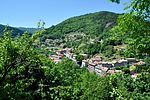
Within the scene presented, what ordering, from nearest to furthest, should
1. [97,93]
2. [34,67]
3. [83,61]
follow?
[34,67] → [97,93] → [83,61]

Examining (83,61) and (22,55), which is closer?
(22,55)

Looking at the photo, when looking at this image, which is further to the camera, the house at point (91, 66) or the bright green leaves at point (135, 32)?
the house at point (91, 66)

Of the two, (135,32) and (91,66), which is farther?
(91,66)

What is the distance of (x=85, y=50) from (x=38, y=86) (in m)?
126

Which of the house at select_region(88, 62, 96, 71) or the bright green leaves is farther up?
the bright green leaves

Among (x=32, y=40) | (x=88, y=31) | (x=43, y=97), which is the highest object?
(x=88, y=31)

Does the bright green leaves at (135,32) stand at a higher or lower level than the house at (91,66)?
higher

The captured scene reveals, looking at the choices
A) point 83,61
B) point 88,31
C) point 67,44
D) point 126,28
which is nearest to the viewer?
point 126,28

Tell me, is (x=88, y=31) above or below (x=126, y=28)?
above

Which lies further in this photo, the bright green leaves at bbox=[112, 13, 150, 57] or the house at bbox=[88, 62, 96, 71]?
the house at bbox=[88, 62, 96, 71]

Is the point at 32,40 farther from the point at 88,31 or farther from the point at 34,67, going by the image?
the point at 88,31

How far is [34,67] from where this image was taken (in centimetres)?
1099

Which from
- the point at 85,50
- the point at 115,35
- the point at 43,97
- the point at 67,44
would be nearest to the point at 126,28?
the point at 115,35

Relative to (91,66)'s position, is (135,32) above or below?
above
